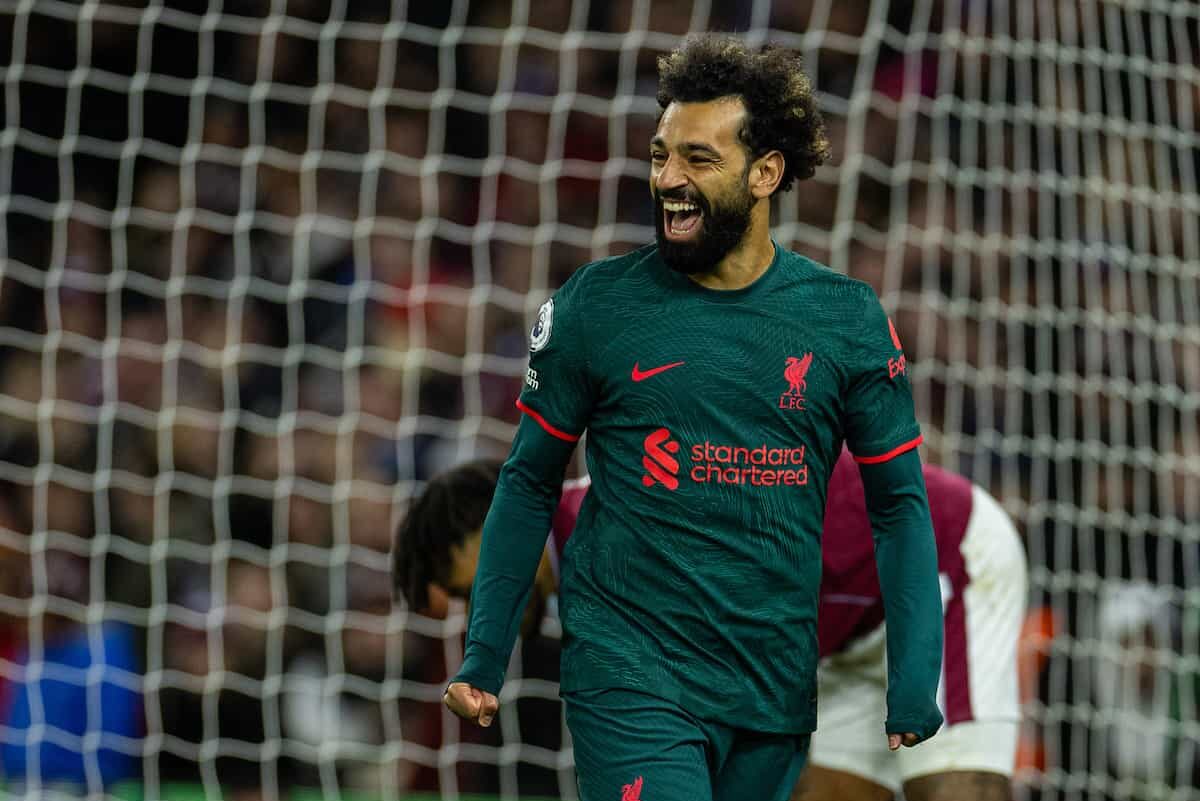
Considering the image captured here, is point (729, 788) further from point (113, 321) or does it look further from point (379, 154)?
point (113, 321)

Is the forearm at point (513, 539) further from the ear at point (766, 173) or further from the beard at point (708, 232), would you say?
the ear at point (766, 173)

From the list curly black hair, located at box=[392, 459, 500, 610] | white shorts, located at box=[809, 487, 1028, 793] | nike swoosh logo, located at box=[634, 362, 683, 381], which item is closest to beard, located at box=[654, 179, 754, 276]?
nike swoosh logo, located at box=[634, 362, 683, 381]

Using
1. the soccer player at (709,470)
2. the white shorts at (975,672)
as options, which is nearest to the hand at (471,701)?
the soccer player at (709,470)

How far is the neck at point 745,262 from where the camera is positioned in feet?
7.72

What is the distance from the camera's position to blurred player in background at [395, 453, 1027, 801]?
3246mm

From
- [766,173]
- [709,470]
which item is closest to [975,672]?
[709,470]

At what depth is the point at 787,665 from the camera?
7.75ft

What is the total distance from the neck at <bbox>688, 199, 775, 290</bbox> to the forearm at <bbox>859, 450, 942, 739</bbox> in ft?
1.02

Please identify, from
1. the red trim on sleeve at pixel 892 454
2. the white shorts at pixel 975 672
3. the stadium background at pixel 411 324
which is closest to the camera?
the red trim on sleeve at pixel 892 454

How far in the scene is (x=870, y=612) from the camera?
336 cm

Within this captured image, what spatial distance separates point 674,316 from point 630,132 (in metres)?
4.31

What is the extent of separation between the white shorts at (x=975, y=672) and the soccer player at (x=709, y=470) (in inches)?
41.8

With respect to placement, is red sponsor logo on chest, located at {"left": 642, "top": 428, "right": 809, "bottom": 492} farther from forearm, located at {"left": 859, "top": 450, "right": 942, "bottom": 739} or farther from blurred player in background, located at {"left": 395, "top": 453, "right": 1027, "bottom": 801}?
blurred player in background, located at {"left": 395, "top": 453, "right": 1027, "bottom": 801}

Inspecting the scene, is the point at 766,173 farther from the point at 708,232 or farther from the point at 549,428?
the point at 549,428
